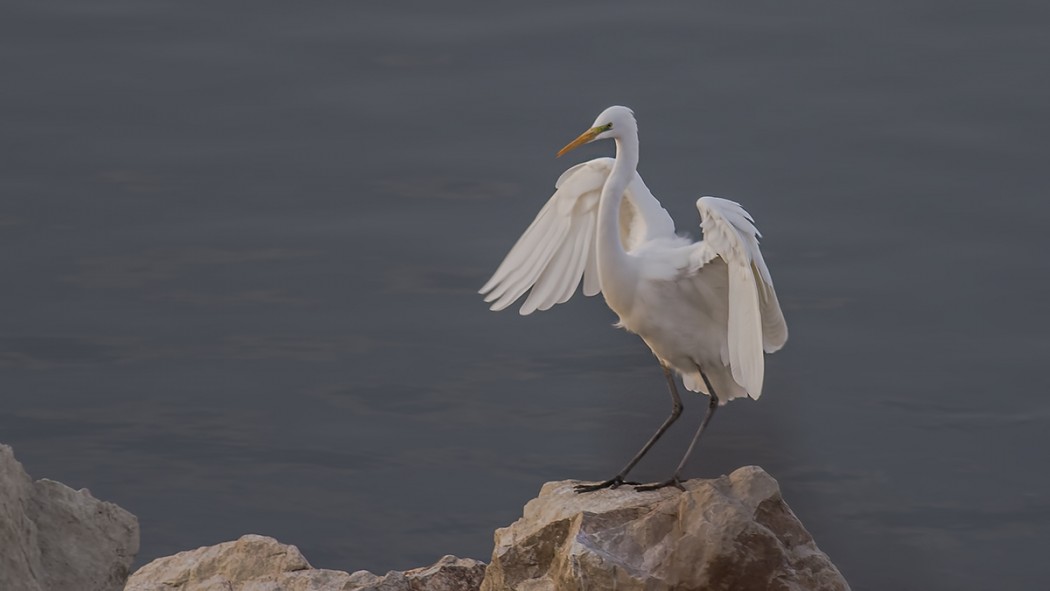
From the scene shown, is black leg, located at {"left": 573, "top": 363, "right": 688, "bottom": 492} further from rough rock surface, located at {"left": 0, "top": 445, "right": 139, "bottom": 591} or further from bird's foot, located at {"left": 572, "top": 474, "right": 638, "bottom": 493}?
rough rock surface, located at {"left": 0, "top": 445, "right": 139, "bottom": 591}

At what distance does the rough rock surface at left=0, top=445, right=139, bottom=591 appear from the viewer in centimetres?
564

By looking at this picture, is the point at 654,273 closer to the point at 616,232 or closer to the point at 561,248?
the point at 616,232

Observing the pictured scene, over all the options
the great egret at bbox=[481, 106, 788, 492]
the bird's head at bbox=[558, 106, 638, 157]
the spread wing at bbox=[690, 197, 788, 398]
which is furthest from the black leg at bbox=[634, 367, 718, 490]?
the bird's head at bbox=[558, 106, 638, 157]

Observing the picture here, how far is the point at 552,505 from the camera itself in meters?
8.53

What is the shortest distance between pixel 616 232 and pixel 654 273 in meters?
0.30

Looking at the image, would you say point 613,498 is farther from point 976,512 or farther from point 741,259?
point 976,512

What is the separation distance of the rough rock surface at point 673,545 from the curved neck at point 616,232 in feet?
4.07

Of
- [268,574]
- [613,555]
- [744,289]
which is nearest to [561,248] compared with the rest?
[744,289]

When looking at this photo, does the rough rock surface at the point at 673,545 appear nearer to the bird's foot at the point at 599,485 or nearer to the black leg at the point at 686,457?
the black leg at the point at 686,457

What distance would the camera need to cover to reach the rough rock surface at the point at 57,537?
222 inches

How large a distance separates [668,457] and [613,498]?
543 cm

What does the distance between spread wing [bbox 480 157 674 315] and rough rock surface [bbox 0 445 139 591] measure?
396cm

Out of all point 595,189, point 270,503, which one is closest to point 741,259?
point 595,189

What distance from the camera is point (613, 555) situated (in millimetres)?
7898
